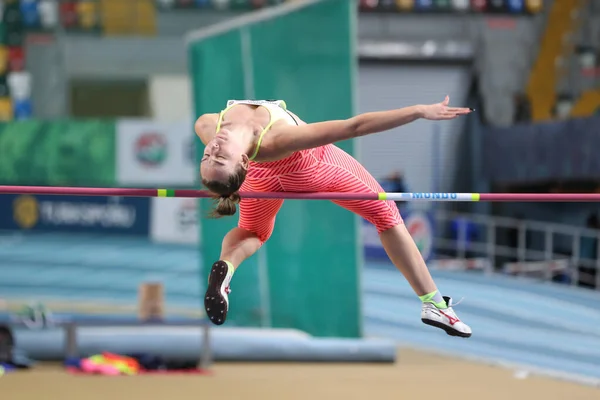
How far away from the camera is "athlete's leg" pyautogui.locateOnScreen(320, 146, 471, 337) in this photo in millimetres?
5230

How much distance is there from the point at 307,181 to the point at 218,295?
678 millimetres

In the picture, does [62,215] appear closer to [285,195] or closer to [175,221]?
[175,221]

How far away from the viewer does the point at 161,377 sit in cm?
860

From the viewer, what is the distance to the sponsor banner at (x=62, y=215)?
1558 centimetres

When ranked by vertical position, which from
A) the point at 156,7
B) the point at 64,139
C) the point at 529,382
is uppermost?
the point at 156,7

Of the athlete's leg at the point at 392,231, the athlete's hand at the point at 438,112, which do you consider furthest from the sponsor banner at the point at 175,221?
the athlete's hand at the point at 438,112

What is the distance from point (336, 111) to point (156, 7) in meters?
9.36

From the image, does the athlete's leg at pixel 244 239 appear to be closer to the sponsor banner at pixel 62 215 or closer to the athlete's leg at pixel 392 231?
the athlete's leg at pixel 392 231

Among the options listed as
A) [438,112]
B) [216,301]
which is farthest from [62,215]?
[438,112]

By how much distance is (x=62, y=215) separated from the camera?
15.7 m

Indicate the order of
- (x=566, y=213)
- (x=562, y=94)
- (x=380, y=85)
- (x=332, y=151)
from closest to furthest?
(x=332, y=151), (x=566, y=213), (x=562, y=94), (x=380, y=85)

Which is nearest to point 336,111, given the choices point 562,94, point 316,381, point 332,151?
point 316,381

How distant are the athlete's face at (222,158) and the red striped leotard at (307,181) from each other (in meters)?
0.40

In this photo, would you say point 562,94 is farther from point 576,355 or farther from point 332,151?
point 332,151
